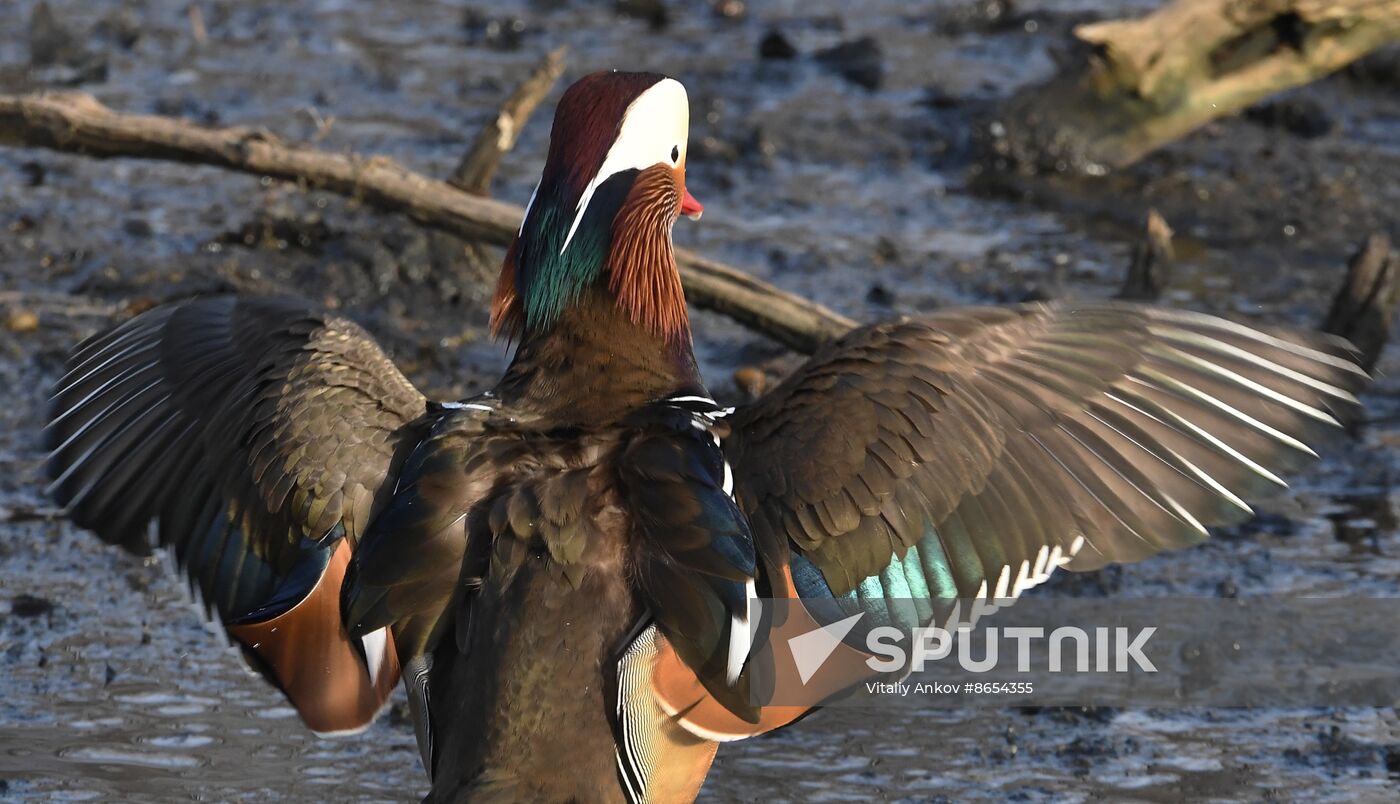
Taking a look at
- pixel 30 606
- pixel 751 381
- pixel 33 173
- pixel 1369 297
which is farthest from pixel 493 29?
pixel 30 606

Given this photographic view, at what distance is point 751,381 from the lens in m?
6.20

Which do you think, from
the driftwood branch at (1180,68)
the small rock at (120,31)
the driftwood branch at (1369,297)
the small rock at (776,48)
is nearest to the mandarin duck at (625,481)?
the driftwood branch at (1369,297)

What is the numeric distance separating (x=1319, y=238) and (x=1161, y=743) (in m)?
3.76

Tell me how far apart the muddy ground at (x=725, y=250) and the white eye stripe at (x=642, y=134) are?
143cm

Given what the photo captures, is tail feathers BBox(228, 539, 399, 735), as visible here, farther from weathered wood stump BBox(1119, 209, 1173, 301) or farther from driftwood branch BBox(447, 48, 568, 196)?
weathered wood stump BBox(1119, 209, 1173, 301)

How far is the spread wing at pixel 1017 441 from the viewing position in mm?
3502

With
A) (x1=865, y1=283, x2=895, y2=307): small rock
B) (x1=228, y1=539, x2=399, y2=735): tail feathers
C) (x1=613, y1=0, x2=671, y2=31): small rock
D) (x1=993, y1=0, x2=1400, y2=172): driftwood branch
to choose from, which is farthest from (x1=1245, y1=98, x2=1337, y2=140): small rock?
(x1=228, y1=539, x2=399, y2=735): tail feathers

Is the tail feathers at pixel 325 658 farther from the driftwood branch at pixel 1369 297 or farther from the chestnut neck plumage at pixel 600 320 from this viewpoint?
the driftwood branch at pixel 1369 297

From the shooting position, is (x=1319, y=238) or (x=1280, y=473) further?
(x=1319, y=238)

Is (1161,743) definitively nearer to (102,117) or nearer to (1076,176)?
(102,117)

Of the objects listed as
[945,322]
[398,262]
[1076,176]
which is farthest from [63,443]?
[1076,176]

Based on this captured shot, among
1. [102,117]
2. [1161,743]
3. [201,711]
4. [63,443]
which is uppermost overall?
[102,117]

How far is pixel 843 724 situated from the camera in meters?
4.64

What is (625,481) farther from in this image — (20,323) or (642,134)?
(20,323)
